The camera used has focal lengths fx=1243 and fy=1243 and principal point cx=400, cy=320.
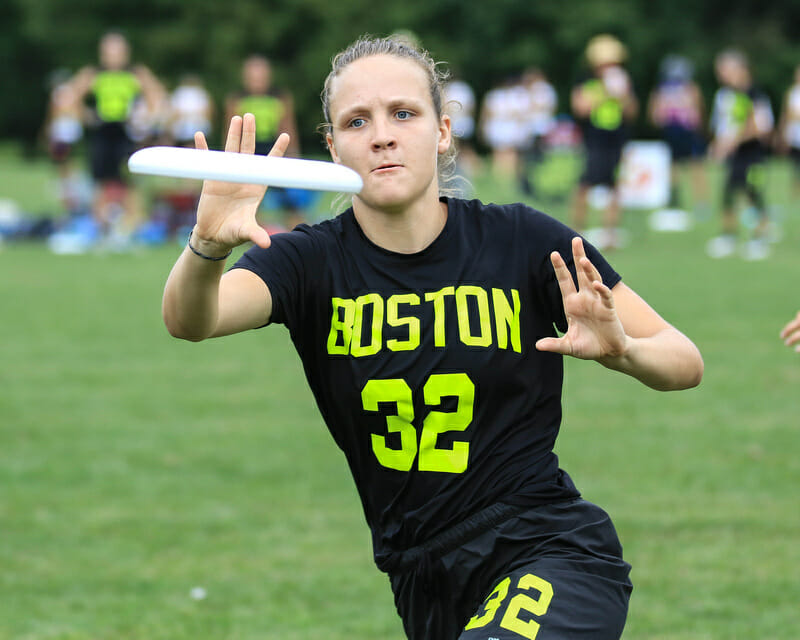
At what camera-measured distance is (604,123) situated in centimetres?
1542

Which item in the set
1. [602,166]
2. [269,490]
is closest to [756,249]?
[602,166]

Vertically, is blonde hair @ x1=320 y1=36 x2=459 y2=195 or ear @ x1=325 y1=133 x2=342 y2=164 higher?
blonde hair @ x1=320 y1=36 x2=459 y2=195

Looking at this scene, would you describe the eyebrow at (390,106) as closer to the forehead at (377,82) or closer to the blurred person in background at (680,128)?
the forehead at (377,82)

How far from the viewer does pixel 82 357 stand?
31.0 ft

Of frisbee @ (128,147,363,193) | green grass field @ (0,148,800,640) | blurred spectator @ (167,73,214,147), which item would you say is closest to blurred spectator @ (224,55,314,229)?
blurred spectator @ (167,73,214,147)

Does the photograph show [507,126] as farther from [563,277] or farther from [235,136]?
[235,136]

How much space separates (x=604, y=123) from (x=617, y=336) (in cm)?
1304

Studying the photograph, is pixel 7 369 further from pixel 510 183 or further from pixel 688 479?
pixel 510 183

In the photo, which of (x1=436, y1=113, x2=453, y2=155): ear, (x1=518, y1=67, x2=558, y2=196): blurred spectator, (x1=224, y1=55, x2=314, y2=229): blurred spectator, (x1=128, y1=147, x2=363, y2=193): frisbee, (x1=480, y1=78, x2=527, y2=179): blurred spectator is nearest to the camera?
(x1=128, y1=147, x2=363, y2=193): frisbee

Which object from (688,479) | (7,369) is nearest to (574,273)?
(688,479)

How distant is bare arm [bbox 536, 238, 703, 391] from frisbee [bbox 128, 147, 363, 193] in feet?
2.22

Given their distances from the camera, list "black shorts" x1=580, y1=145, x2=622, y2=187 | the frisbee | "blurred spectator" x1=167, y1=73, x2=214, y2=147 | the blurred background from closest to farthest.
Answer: the frisbee
the blurred background
"black shorts" x1=580, y1=145, x2=622, y2=187
"blurred spectator" x1=167, y1=73, x2=214, y2=147

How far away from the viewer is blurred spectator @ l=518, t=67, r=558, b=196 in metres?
23.9

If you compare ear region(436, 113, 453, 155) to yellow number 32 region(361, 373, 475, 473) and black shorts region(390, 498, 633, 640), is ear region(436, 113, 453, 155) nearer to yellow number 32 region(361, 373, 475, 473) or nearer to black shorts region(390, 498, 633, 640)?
yellow number 32 region(361, 373, 475, 473)
